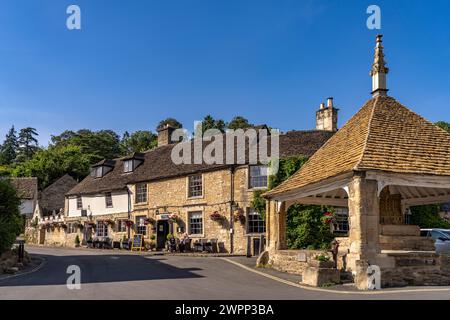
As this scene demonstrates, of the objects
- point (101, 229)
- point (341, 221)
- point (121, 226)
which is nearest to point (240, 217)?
point (341, 221)

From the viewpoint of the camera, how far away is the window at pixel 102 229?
36219 mm

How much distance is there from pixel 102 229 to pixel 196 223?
1054 centimetres

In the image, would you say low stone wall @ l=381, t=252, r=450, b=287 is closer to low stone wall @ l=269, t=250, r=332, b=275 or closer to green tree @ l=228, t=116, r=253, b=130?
low stone wall @ l=269, t=250, r=332, b=275

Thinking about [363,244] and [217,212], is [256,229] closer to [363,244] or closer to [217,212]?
[217,212]

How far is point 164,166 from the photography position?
33.3m

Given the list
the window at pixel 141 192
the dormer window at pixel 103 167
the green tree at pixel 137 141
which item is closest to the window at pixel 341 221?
the window at pixel 141 192

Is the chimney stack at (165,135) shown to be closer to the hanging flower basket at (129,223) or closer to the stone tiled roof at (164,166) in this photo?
the stone tiled roof at (164,166)

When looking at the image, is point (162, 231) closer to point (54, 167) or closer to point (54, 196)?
point (54, 196)

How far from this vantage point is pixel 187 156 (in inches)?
1291

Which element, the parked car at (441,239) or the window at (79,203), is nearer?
the parked car at (441,239)

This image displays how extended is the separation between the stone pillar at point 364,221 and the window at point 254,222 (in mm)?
12925

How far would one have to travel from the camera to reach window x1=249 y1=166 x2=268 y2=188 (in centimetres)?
2652
